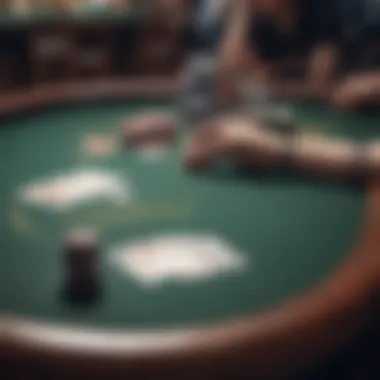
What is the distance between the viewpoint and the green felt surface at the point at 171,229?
28.8 inches

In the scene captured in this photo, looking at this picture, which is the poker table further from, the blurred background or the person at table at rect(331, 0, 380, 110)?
the blurred background

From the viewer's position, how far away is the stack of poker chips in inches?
29.4

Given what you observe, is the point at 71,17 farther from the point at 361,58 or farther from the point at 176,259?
the point at 176,259

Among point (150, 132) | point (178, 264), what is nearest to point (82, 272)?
point (178, 264)

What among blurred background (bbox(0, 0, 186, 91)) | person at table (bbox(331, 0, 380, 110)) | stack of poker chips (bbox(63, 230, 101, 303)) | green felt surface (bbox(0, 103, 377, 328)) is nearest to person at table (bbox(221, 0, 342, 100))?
person at table (bbox(331, 0, 380, 110))

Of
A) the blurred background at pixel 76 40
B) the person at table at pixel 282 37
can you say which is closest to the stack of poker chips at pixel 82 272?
the person at table at pixel 282 37

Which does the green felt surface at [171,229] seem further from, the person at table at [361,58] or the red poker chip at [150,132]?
the person at table at [361,58]

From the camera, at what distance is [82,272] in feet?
2.46

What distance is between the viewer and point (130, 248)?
2.81 ft

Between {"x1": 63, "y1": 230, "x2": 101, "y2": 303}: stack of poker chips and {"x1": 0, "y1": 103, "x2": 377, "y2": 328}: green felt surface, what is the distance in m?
0.01

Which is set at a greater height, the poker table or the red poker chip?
the red poker chip

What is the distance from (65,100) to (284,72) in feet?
1.49

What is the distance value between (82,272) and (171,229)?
0.60 ft

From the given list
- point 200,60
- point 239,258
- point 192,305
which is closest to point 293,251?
point 239,258
